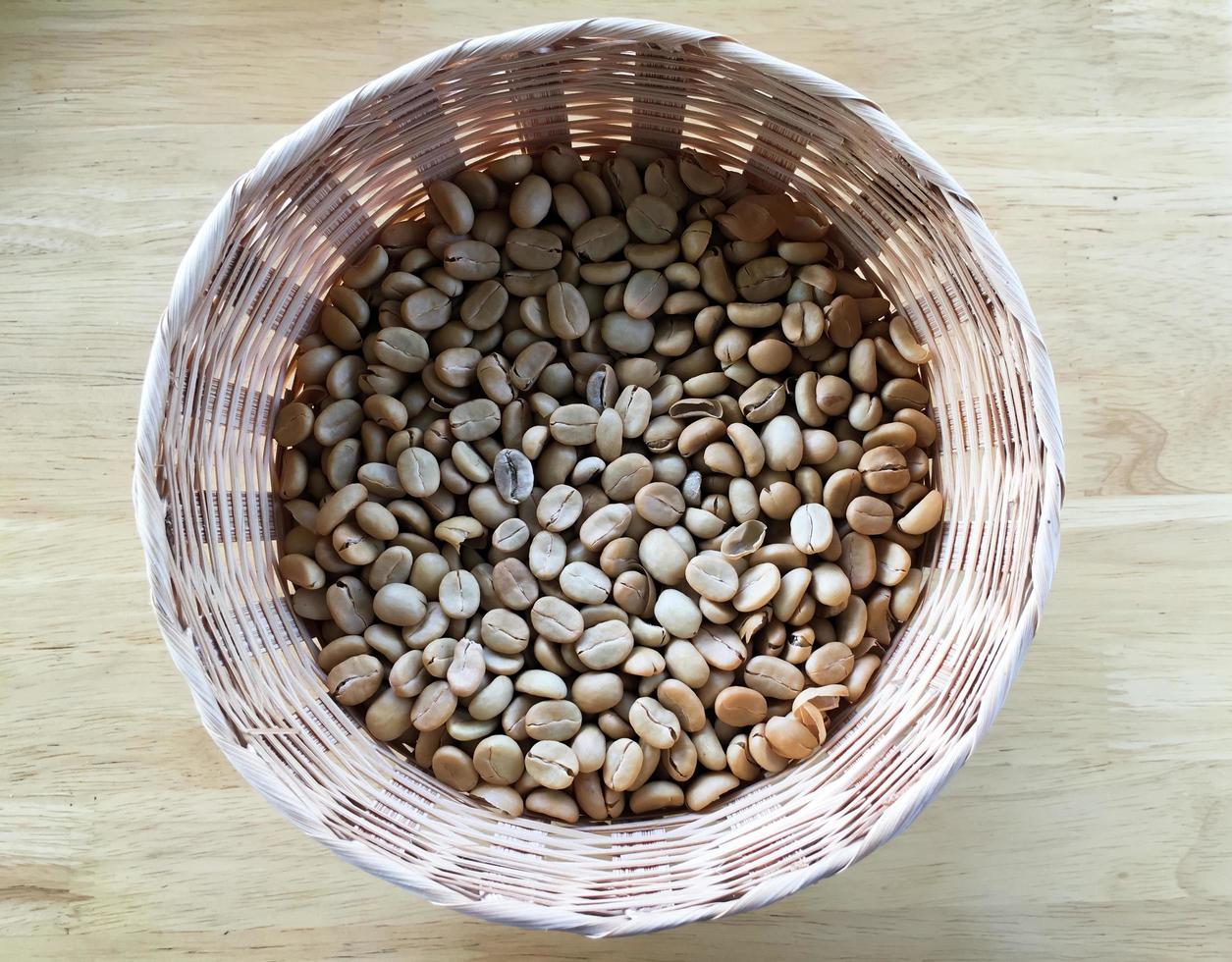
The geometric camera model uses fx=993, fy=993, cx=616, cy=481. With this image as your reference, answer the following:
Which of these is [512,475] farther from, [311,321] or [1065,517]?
[1065,517]

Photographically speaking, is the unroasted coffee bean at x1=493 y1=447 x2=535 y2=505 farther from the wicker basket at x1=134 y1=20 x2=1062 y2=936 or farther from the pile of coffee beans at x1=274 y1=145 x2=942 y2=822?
the wicker basket at x1=134 y1=20 x2=1062 y2=936

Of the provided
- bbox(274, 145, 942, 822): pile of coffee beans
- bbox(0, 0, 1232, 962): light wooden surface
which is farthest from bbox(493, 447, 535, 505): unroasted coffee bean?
bbox(0, 0, 1232, 962): light wooden surface

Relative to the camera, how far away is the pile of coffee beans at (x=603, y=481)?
2.80ft

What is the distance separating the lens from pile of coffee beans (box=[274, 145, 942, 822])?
853 mm

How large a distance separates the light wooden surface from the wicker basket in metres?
0.18

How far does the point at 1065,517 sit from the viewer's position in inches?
38.4

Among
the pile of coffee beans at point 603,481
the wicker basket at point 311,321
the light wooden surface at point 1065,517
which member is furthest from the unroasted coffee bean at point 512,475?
the light wooden surface at point 1065,517

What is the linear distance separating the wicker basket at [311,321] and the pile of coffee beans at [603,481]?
0.08 ft

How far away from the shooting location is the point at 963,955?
3.12 feet

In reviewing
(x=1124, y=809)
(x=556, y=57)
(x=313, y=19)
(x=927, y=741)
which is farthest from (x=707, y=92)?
(x=1124, y=809)

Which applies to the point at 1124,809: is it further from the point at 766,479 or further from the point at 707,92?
the point at 707,92

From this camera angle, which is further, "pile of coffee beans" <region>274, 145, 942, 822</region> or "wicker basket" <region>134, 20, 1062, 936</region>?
"pile of coffee beans" <region>274, 145, 942, 822</region>

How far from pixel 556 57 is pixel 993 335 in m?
0.42

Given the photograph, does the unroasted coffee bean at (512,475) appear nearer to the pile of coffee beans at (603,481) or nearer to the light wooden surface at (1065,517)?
the pile of coffee beans at (603,481)
